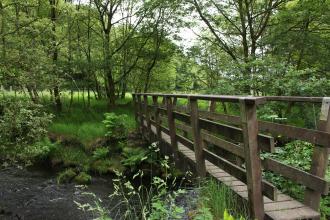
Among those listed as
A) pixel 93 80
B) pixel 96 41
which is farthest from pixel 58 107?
pixel 96 41

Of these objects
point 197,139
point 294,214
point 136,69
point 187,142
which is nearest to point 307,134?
point 294,214

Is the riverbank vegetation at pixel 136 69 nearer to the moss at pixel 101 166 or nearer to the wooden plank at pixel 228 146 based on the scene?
the moss at pixel 101 166

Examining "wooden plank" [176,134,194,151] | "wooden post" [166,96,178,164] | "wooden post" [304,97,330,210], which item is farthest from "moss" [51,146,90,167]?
"wooden post" [304,97,330,210]

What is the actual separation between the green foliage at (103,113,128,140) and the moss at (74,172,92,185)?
2.44 m

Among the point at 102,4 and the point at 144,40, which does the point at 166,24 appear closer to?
the point at 144,40

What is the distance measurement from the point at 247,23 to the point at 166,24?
12.4 ft

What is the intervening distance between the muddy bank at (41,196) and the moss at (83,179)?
18cm

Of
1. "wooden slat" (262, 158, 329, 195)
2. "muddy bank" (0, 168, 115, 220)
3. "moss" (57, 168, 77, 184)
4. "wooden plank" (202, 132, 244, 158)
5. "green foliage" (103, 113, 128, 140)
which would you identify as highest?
"wooden plank" (202, 132, 244, 158)

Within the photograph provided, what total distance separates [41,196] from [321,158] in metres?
6.73

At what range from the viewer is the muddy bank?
711cm

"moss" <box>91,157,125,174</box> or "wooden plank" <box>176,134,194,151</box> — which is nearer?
"wooden plank" <box>176,134,194,151</box>

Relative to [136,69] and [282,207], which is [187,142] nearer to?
[282,207]

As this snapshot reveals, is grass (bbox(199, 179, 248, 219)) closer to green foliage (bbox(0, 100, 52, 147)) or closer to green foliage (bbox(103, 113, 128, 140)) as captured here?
green foliage (bbox(0, 100, 52, 147))

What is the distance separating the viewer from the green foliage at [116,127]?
11898 mm
